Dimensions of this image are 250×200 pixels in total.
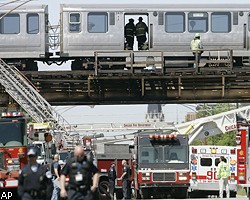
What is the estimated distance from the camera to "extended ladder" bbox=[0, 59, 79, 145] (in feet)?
138

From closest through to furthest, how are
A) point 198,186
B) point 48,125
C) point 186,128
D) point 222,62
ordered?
1. point 48,125
2. point 198,186
3. point 222,62
4. point 186,128

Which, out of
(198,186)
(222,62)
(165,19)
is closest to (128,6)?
(165,19)

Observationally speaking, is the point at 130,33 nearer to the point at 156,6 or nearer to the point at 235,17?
the point at 156,6

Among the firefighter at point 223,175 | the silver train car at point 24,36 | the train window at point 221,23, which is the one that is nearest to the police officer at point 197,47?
the train window at point 221,23

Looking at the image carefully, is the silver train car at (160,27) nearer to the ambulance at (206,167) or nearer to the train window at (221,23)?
the train window at (221,23)

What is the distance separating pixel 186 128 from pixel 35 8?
1176cm

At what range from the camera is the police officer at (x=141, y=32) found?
44.1 metres

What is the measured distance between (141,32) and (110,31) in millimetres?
1307

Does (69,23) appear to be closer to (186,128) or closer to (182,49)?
(182,49)

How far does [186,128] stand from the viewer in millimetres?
51969

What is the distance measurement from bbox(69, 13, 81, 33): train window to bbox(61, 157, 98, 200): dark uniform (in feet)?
85.2

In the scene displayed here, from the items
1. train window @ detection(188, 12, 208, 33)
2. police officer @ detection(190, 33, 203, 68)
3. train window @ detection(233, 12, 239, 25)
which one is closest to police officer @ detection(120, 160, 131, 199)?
police officer @ detection(190, 33, 203, 68)

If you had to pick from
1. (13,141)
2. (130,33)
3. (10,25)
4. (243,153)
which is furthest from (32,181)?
(130,33)

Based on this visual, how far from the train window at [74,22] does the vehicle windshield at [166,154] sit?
898cm
